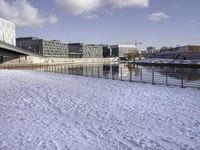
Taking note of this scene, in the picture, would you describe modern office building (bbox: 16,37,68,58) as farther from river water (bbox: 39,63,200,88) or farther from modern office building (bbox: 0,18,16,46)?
river water (bbox: 39,63,200,88)

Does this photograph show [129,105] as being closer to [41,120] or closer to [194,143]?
[41,120]

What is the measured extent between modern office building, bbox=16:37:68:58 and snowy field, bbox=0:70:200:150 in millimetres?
154264

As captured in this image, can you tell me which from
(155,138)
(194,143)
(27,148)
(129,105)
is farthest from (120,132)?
(129,105)

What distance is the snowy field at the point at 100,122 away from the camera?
322 inches

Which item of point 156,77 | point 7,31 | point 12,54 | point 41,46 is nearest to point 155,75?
point 156,77

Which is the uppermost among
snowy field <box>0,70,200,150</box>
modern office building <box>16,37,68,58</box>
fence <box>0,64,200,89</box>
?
modern office building <box>16,37,68,58</box>

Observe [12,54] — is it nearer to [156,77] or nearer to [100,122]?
[156,77]

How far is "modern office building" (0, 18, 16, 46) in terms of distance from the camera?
12417 cm

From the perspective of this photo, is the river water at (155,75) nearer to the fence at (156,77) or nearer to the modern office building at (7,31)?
the fence at (156,77)

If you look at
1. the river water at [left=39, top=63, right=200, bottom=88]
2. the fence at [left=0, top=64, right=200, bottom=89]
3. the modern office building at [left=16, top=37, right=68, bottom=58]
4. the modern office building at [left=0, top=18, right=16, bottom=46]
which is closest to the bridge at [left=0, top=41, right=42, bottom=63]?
the modern office building at [left=0, top=18, right=16, bottom=46]

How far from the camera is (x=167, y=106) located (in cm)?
1327

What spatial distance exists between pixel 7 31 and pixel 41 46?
37625 mm

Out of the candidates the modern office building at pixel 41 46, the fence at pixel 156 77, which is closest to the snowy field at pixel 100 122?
the fence at pixel 156 77

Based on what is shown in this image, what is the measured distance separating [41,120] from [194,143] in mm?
5922
